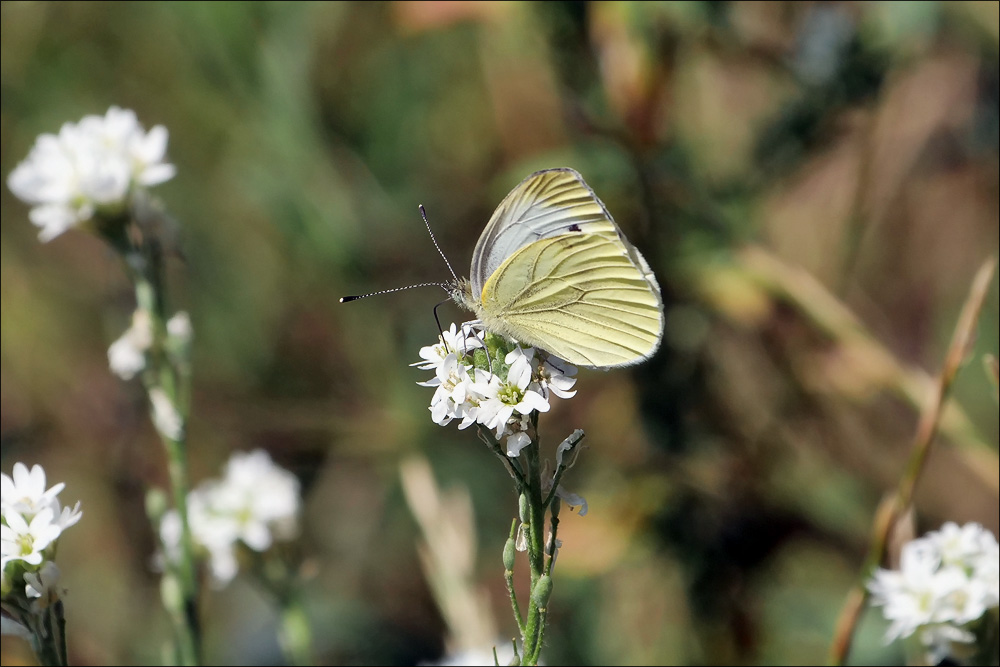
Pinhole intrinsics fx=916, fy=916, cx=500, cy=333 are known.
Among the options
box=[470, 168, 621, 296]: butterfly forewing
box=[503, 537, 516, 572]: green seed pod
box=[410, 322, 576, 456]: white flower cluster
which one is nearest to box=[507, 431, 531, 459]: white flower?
box=[410, 322, 576, 456]: white flower cluster

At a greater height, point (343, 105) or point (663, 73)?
point (343, 105)

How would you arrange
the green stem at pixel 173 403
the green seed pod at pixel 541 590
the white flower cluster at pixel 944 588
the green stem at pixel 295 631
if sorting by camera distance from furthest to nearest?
the green stem at pixel 295 631, the green stem at pixel 173 403, the white flower cluster at pixel 944 588, the green seed pod at pixel 541 590

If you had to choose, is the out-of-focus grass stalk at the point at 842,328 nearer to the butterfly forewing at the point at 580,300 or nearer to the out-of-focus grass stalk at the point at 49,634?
the butterfly forewing at the point at 580,300

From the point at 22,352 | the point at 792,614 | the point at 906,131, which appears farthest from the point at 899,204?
the point at 22,352

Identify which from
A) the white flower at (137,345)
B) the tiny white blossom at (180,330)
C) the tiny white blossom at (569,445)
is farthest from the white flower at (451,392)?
the white flower at (137,345)

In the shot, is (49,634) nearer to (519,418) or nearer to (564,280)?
(519,418)

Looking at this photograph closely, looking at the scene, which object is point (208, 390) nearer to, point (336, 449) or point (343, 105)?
point (336, 449)
